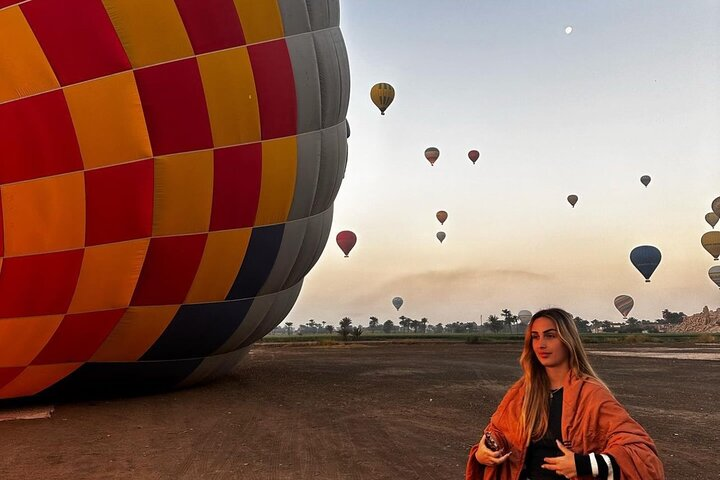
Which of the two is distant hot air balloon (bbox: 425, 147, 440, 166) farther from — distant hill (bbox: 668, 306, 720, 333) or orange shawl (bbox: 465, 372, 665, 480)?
distant hill (bbox: 668, 306, 720, 333)

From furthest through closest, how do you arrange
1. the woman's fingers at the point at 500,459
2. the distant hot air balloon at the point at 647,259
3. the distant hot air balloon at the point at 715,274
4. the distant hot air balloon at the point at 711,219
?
the distant hot air balloon at the point at 715,274 → the distant hot air balloon at the point at 711,219 → the distant hot air balloon at the point at 647,259 → the woman's fingers at the point at 500,459

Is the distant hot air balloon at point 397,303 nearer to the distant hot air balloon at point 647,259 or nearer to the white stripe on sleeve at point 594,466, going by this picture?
the distant hot air balloon at point 647,259

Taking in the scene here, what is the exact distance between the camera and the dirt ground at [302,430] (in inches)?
185

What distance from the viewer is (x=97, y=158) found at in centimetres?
626

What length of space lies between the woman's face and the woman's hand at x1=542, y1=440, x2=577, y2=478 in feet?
0.97

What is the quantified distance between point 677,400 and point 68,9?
30.4ft

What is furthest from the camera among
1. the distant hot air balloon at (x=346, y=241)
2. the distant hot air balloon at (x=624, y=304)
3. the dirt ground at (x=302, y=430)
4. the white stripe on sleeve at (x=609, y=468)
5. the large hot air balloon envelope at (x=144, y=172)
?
the distant hot air balloon at (x=624, y=304)

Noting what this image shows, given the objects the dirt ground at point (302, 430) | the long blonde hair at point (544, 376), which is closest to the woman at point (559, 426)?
the long blonde hair at point (544, 376)

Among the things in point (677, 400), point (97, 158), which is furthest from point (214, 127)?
point (677, 400)

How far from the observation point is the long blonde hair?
6.70ft

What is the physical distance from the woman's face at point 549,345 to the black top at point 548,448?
0.12 meters

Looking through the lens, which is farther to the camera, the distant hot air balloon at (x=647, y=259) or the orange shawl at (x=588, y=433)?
the distant hot air balloon at (x=647, y=259)

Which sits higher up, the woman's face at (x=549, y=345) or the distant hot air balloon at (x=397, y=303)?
the distant hot air balloon at (x=397, y=303)

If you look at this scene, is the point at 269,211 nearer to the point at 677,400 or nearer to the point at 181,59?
the point at 181,59
